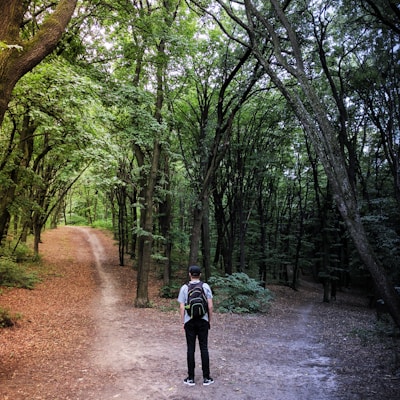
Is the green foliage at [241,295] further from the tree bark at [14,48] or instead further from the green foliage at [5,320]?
the tree bark at [14,48]

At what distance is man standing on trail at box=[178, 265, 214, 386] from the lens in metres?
4.90

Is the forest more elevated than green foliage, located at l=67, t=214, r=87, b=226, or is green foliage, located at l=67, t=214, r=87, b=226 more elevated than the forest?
the forest

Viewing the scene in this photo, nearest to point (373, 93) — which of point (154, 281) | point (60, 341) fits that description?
point (60, 341)

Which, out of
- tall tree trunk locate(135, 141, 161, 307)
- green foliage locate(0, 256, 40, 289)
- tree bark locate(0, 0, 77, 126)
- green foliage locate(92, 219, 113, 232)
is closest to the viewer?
tree bark locate(0, 0, 77, 126)

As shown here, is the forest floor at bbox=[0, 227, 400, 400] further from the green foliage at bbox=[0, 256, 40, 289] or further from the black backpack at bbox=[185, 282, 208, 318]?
the black backpack at bbox=[185, 282, 208, 318]

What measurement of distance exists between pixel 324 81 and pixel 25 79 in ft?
38.2

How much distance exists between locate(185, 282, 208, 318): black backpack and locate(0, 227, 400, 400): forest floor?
3.82 feet

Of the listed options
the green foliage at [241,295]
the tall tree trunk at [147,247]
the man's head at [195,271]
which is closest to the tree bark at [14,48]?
the man's head at [195,271]

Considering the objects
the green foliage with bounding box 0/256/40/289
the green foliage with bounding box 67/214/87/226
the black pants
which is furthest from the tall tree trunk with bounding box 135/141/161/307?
the green foliage with bounding box 67/214/87/226

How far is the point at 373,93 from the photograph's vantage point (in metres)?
12.2

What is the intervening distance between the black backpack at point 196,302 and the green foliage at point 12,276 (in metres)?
11.3

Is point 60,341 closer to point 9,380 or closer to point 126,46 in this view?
point 9,380

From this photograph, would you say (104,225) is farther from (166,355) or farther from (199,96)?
(166,355)

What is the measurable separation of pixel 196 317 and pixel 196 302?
0.27 m
